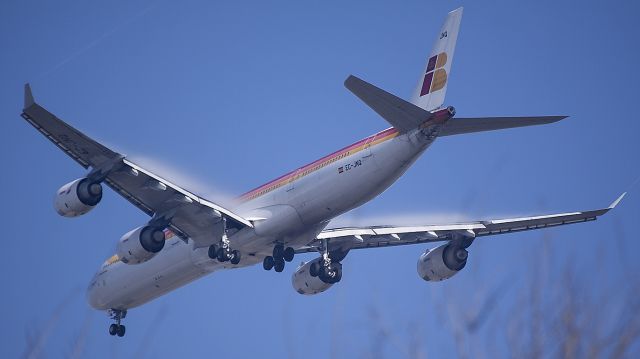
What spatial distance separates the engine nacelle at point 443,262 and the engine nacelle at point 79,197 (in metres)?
15.0

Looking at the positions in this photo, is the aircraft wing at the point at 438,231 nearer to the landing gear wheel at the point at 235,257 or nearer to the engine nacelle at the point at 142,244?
the landing gear wheel at the point at 235,257

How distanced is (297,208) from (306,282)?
302 inches

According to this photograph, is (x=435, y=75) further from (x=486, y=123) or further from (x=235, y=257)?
(x=235, y=257)

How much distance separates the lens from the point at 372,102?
90.0 feet

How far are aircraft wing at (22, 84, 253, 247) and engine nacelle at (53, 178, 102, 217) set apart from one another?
466mm

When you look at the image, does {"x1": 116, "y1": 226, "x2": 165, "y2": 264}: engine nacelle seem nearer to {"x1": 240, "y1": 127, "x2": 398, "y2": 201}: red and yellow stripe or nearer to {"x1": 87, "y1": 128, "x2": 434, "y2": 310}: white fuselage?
{"x1": 87, "y1": 128, "x2": 434, "y2": 310}: white fuselage

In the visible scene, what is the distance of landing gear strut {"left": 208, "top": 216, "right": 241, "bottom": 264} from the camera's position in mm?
33031

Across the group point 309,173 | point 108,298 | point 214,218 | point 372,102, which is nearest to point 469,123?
point 372,102

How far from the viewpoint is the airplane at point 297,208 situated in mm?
29500

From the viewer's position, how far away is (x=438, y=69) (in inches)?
1236

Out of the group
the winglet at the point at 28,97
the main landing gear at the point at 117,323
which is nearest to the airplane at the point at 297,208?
the winglet at the point at 28,97

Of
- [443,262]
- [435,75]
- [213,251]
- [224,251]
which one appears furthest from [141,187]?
[443,262]

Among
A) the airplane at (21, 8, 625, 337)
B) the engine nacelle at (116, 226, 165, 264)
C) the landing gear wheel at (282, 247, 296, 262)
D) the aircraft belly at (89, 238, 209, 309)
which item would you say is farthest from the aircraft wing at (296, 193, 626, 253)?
the engine nacelle at (116, 226, 165, 264)

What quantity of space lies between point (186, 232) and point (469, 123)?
12885mm
